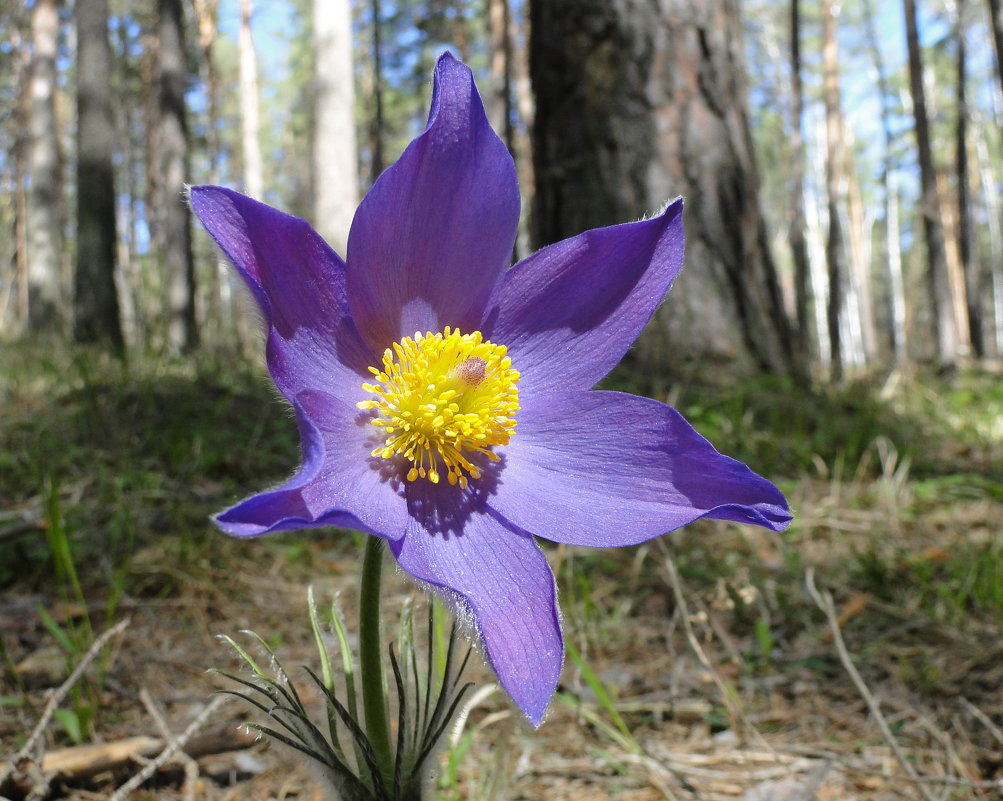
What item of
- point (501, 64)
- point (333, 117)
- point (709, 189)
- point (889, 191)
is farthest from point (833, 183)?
point (889, 191)

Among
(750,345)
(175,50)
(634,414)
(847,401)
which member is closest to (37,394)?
(750,345)

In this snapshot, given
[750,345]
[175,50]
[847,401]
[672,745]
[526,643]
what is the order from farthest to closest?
1. [175,50]
2. [847,401]
3. [750,345]
4. [672,745]
5. [526,643]

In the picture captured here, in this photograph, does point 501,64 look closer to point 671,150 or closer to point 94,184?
point 94,184

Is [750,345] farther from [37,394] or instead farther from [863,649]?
[37,394]

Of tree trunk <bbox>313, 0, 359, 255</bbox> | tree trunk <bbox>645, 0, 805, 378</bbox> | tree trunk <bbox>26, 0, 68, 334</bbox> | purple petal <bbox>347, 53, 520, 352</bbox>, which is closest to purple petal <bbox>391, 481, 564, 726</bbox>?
purple petal <bbox>347, 53, 520, 352</bbox>

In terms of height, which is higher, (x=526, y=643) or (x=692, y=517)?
(x=692, y=517)

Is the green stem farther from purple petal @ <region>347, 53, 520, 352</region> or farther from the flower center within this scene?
purple petal @ <region>347, 53, 520, 352</region>

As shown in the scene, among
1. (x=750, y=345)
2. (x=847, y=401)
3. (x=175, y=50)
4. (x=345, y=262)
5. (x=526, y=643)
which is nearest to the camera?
(x=526, y=643)

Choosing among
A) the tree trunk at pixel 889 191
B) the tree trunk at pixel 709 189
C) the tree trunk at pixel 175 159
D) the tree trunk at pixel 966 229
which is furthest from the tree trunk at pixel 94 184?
the tree trunk at pixel 889 191
